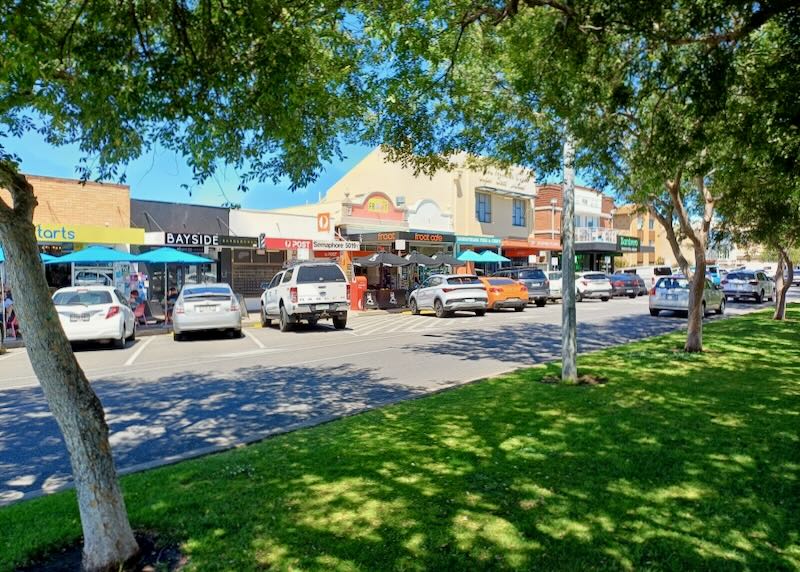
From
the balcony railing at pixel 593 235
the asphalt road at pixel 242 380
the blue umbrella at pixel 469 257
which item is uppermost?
the balcony railing at pixel 593 235

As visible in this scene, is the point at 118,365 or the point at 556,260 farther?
the point at 556,260

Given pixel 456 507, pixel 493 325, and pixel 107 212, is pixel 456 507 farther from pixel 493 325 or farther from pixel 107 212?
pixel 107 212

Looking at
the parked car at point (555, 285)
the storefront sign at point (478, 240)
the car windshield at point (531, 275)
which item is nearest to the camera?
the car windshield at point (531, 275)

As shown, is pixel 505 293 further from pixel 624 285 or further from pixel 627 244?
pixel 627 244

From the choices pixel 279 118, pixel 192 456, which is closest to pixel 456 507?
pixel 192 456

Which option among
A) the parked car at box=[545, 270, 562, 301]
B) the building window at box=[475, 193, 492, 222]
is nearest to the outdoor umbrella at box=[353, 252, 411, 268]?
the parked car at box=[545, 270, 562, 301]

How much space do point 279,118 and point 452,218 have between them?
33656 millimetres

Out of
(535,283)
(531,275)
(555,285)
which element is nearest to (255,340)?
(535,283)

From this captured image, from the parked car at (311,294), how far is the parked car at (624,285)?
22663 mm

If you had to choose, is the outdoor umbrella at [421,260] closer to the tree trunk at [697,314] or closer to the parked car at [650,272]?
the tree trunk at [697,314]

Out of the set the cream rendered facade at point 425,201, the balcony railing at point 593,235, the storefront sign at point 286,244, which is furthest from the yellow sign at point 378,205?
the balcony railing at point 593,235

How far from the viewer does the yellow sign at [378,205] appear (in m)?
33.0

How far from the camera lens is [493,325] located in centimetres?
2002

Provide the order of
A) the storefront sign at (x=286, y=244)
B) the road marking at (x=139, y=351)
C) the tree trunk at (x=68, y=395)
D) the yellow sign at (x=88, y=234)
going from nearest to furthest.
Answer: the tree trunk at (x=68, y=395)
the road marking at (x=139, y=351)
the yellow sign at (x=88, y=234)
the storefront sign at (x=286, y=244)
